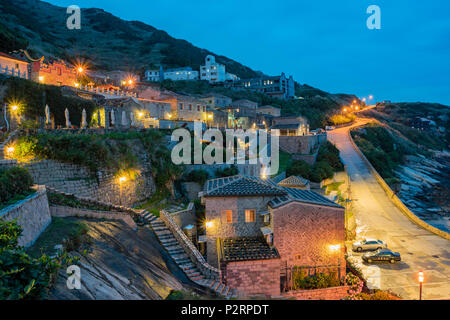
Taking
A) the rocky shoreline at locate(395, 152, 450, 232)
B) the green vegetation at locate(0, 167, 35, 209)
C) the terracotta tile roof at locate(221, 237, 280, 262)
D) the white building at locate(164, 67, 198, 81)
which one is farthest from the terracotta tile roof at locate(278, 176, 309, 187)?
the white building at locate(164, 67, 198, 81)

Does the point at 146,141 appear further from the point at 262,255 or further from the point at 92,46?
the point at 92,46

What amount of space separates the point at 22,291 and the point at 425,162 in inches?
2932

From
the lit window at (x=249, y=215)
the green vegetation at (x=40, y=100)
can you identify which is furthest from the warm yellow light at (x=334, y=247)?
the green vegetation at (x=40, y=100)

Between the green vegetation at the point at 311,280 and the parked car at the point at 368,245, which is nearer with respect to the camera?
the green vegetation at the point at 311,280

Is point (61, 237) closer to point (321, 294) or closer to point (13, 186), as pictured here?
point (13, 186)

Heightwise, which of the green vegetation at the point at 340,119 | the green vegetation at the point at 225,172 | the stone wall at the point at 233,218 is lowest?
the stone wall at the point at 233,218

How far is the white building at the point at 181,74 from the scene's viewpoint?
339ft

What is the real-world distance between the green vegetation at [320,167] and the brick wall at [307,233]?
2063cm

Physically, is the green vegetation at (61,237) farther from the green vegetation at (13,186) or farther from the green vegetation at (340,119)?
the green vegetation at (340,119)

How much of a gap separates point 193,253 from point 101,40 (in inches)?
5867

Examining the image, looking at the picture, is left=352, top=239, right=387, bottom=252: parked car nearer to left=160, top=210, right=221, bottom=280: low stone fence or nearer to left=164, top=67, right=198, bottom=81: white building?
left=160, top=210, right=221, bottom=280: low stone fence

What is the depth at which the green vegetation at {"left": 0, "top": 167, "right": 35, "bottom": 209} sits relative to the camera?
1004 cm

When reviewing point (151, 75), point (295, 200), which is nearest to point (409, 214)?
point (295, 200)
